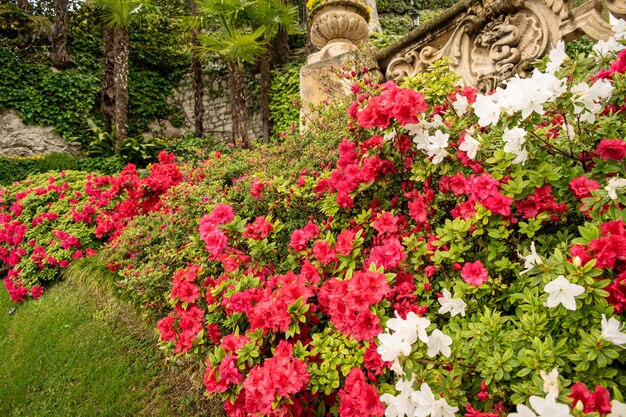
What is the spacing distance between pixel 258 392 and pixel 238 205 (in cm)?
184

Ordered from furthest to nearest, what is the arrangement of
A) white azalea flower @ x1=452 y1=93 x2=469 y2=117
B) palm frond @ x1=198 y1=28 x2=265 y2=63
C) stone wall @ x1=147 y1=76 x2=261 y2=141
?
stone wall @ x1=147 y1=76 x2=261 y2=141 < palm frond @ x1=198 y1=28 x2=265 y2=63 < white azalea flower @ x1=452 y1=93 x2=469 y2=117

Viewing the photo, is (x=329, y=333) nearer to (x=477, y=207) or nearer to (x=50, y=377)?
(x=477, y=207)

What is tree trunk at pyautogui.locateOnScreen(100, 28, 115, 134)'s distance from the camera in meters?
10.9

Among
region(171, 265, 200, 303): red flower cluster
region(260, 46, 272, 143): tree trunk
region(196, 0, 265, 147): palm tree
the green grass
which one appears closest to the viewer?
region(171, 265, 200, 303): red flower cluster

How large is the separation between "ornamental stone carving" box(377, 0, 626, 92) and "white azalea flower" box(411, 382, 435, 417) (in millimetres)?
3013

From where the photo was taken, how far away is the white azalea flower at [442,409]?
1.03m

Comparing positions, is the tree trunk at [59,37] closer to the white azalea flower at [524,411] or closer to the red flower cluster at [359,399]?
the red flower cluster at [359,399]

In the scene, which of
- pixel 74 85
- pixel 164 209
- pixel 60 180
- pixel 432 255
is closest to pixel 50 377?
pixel 164 209

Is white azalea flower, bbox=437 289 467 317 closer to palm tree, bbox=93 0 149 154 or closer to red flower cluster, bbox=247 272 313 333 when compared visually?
red flower cluster, bbox=247 272 313 333

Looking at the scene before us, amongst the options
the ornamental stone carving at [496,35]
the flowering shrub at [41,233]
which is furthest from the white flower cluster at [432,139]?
the flowering shrub at [41,233]

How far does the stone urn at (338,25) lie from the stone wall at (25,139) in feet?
31.0

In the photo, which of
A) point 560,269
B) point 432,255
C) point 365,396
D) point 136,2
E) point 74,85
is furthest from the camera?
point 74,85

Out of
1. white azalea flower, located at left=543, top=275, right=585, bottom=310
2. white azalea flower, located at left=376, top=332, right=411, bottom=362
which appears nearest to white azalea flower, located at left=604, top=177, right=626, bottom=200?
white azalea flower, located at left=543, top=275, right=585, bottom=310

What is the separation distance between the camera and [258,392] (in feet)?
4.44
